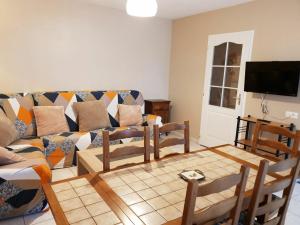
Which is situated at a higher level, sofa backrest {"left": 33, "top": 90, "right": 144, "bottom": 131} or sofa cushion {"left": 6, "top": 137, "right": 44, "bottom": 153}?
sofa backrest {"left": 33, "top": 90, "right": 144, "bottom": 131}

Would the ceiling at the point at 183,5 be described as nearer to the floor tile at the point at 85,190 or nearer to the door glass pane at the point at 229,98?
the door glass pane at the point at 229,98

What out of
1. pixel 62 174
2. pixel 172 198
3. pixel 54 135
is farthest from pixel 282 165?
pixel 54 135

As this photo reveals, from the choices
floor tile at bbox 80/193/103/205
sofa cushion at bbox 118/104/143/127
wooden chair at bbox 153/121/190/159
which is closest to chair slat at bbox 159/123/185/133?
wooden chair at bbox 153/121/190/159

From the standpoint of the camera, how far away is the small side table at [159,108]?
4.79 m

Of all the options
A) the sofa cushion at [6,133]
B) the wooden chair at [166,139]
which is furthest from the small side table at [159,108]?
the wooden chair at [166,139]

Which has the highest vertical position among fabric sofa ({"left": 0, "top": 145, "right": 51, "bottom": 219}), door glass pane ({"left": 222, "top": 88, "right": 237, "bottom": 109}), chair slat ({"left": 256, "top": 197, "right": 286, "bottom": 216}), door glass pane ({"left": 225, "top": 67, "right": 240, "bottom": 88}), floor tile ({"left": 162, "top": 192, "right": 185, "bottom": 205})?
door glass pane ({"left": 225, "top": 67, "right": 240, "bottom": 88})

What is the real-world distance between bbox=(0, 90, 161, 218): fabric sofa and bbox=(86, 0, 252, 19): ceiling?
1.51 metres

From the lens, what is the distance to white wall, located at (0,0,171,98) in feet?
11.8

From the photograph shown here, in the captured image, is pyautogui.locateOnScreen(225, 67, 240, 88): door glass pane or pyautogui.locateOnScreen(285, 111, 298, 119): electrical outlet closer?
pyautogui.locateOnScreen(285, 111, 298, 119): electrical outlet

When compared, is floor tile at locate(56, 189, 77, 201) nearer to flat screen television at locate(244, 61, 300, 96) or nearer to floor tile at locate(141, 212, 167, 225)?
floor tile at locate(141, 212, 167, 225)

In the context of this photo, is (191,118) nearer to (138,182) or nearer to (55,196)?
(138,182)

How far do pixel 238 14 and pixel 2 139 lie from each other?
3.79m

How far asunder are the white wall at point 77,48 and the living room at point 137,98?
0.02 metres

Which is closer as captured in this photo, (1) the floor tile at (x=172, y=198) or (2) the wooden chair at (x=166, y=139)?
(1) the floor tile at (x=172, y=198)
